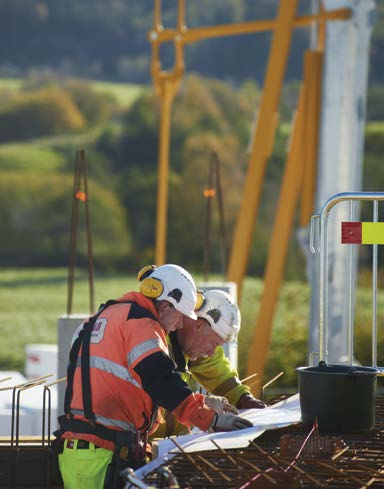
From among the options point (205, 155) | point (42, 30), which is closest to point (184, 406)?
point (205, 155)

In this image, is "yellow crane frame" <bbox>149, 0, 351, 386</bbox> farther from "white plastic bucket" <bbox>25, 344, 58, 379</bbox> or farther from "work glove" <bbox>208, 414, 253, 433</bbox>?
"work glove" <bbox>208, 414, 253, 433</bbox>

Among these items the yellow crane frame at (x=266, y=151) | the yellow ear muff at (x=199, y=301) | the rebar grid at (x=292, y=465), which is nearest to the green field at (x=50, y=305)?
the yellow crane frame at (x=266, y=151)

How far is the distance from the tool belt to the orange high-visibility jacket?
3 cm

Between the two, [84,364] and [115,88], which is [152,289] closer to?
[84,364]

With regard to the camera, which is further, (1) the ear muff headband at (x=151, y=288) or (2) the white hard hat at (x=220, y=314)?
(2) the white hard hat at (x=220, y=314)

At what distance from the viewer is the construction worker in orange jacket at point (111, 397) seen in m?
5.68

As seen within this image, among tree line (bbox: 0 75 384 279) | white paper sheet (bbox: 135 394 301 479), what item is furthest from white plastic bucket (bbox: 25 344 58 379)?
tree line (bbox: 0 75 384 279)

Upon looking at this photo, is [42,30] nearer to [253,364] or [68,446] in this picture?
[253,364]

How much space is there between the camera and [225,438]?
5555mm

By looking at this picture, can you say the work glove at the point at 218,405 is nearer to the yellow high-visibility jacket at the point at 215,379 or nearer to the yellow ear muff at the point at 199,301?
the yellow ear muff at the point at 199,301

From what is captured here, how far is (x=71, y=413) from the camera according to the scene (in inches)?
229

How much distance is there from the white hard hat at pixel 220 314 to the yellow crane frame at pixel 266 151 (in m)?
6.81

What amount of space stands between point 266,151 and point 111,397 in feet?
28.6

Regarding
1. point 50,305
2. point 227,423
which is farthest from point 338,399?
point 50,305
